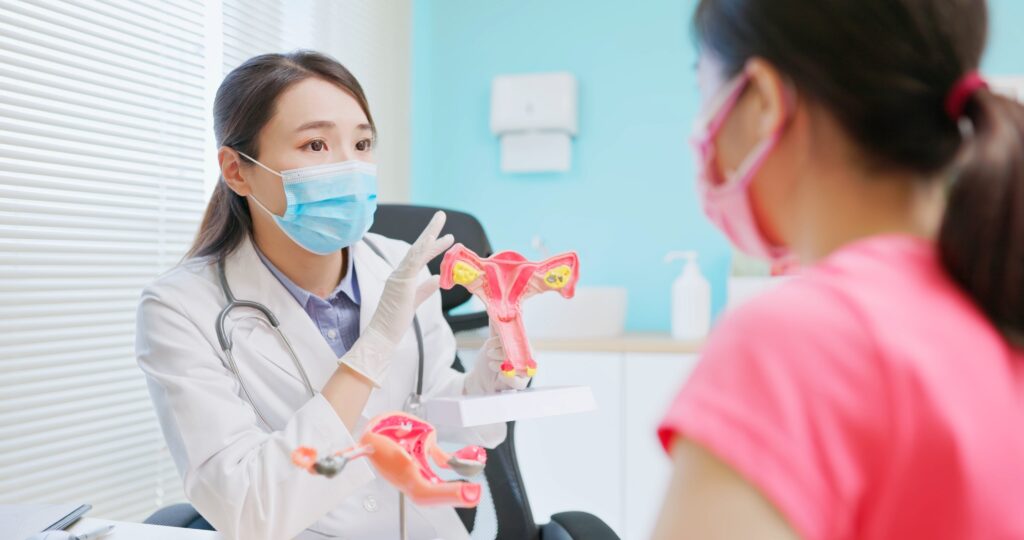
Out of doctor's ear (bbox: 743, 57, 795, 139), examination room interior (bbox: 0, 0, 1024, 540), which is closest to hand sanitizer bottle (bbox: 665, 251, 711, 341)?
examination room interior (bbox: 0, 0, 1024, 540)

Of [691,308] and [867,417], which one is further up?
[867,417]

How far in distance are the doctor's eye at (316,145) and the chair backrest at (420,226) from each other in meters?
0.36

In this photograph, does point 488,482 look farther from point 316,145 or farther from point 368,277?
point 316,145

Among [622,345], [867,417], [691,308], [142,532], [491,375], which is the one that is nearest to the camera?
[867,417]

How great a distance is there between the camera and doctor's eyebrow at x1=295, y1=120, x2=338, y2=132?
1306 mm

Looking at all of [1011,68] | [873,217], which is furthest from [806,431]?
[1011,68]

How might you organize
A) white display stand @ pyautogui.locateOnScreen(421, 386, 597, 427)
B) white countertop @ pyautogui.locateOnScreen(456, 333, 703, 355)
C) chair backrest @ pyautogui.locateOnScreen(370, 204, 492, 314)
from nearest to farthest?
1. white display stand @ pyautogui.locateOnScreen(421, 386, 597, 427)
2. chair backrest @ pyautogui.locateOnScreen(370, 204, 492, 314)
3. white countertop @ pyautogui.locateOnScreen(456, 333, 703, 355)

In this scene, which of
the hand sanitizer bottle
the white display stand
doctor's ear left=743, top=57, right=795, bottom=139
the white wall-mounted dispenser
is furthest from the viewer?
the white wall-mounted dispenser

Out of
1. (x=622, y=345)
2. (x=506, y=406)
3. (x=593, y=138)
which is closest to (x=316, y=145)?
(x=506, y=406)

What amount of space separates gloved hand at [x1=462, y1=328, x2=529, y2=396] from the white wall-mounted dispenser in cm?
147

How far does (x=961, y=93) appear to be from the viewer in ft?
1.59

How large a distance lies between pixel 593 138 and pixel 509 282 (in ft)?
5.42

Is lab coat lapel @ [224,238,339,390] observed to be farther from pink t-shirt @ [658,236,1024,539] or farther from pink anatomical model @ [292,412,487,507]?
pink t-shirt @ [658,236,1024,539]

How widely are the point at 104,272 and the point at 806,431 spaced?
1.56 m
